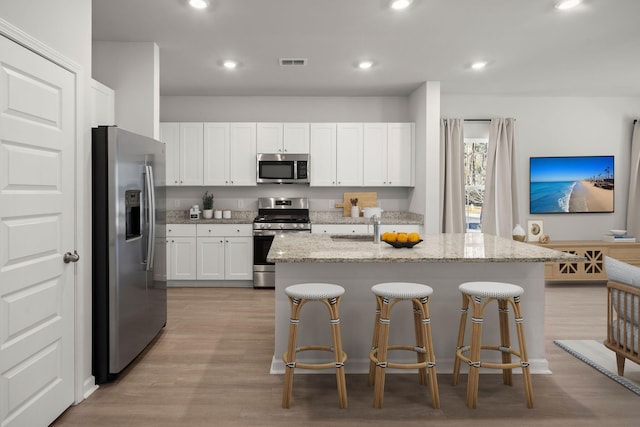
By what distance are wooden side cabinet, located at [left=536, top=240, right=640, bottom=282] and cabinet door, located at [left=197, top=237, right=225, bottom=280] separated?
13.5 feet

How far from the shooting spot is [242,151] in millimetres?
6391

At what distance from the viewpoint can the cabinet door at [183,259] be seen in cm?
612

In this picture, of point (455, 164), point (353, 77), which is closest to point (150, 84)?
point (353, 77)

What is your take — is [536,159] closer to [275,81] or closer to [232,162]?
[275,81]

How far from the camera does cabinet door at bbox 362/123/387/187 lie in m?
6.36

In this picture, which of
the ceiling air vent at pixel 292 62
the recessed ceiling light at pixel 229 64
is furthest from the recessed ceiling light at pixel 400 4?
the recessed ceiling light at pixel 229 64

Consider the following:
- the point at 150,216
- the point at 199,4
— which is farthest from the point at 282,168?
the point at 199,4

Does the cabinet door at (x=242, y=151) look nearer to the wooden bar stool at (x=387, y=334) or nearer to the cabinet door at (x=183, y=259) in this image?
the cabinet door at (x=183, y=259)

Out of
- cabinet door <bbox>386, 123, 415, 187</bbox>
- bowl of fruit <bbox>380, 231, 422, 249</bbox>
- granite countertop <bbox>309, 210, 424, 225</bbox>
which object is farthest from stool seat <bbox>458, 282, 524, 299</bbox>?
cabinet door <bbox>386, 123, 415, 187</bbox>

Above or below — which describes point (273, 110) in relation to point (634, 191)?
above

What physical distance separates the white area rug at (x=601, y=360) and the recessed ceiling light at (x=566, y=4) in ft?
8.32

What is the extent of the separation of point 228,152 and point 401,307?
153 inches

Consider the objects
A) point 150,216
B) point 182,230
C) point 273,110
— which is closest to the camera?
point 150,216

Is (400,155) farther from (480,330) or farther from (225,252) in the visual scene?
(480,330)
